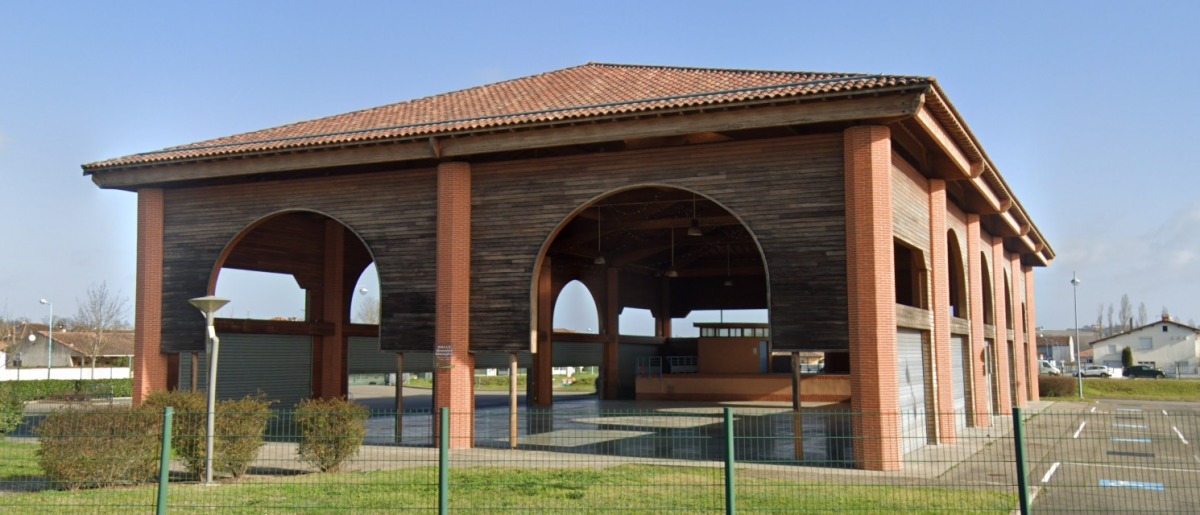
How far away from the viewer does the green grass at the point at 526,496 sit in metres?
11.2

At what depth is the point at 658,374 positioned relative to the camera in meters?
42.9

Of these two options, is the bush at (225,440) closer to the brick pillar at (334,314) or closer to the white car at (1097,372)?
the brick pillar at (334,314)

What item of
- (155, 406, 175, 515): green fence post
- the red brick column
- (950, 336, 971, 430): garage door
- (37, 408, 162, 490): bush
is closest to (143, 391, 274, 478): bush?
(37, 408, 162, 490): bush

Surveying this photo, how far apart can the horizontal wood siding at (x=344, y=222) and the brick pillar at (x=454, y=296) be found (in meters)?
0.38

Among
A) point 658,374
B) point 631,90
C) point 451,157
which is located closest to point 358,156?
point 451,157

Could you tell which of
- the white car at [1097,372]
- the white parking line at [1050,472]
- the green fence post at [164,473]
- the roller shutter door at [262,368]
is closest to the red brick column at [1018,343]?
the white parking line at [1050,472]

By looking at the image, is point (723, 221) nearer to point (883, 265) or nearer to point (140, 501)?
point (883, 265)

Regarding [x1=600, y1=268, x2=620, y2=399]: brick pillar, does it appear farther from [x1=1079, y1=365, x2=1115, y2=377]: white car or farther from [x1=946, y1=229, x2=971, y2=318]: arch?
[x1=1079, y1=365, x2=1115, y2=377]: white car

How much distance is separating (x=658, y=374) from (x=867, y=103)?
27.9 meters

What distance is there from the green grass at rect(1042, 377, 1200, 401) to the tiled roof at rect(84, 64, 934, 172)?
114 ft

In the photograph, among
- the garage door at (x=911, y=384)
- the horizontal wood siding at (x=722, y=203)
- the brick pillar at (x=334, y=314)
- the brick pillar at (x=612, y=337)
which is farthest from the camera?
the brick pillar at (x=612, y=337)

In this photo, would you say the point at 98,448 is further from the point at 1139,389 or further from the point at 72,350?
the point at 72,350

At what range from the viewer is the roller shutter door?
964 inches

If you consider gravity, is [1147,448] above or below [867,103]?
below
